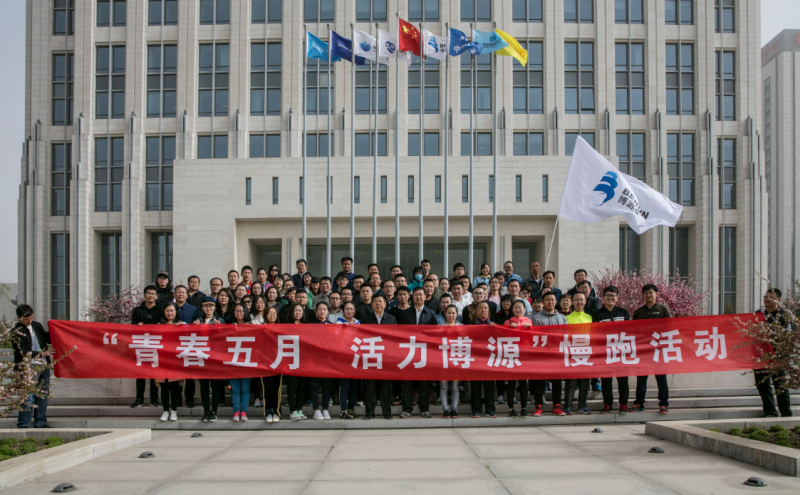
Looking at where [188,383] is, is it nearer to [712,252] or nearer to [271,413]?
[271,413]

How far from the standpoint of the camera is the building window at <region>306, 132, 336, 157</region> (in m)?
29.7

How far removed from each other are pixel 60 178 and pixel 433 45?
21890mm

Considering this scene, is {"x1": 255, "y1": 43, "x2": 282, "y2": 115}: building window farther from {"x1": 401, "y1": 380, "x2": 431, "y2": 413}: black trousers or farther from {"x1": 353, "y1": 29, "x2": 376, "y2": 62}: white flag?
{"x1": 401, "y1": 380, "x2": 431, "y2": 413}: black trousers

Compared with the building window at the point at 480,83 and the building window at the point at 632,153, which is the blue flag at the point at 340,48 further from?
the building window at the point at 632,153

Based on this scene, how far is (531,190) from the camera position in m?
26.0

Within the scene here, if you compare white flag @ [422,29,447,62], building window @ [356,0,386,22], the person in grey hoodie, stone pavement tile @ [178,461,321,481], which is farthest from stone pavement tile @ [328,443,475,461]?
building window @ [356,0,386,22]

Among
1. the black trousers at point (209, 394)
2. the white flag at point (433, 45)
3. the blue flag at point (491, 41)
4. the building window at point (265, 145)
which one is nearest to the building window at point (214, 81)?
the building window at point (265, 145)

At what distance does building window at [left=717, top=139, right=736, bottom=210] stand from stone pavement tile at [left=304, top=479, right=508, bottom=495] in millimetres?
29247

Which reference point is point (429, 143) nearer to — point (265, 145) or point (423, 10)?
point (423, 10)

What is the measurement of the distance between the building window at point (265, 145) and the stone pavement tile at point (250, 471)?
80.5ft

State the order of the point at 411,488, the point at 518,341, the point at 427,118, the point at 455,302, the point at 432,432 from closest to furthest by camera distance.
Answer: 1. the point at 411,488
2. the point at 432,432
3. the point at 518,341
4. the point at 455,302
5. the point at 427,118

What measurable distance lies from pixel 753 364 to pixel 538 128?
73.2 feet

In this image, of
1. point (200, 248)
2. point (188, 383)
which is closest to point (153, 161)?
point (200, 248)

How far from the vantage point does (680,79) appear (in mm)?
31125
